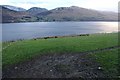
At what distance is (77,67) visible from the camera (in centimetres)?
2630

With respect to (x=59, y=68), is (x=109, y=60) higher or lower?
higher

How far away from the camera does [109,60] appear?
2684 cm

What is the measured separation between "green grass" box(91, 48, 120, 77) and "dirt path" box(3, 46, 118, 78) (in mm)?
696

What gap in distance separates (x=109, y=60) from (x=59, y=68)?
611cm

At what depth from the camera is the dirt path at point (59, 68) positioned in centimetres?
2467

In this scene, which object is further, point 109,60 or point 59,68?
point 109,60

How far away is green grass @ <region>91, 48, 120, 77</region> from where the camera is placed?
24.4 m

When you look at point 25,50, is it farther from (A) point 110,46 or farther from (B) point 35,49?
(A) point 110,46

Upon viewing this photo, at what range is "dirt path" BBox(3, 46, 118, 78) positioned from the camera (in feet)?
80.9

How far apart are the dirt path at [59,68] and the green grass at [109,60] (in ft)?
2.28

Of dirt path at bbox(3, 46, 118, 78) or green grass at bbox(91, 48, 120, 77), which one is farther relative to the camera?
dirt path at bbox(3, 46, 118, 78)

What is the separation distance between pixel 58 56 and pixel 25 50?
5.72 metres

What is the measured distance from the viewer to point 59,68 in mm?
26188

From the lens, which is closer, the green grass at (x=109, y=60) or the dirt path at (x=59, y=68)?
the green grass at (x=109, y=60)
